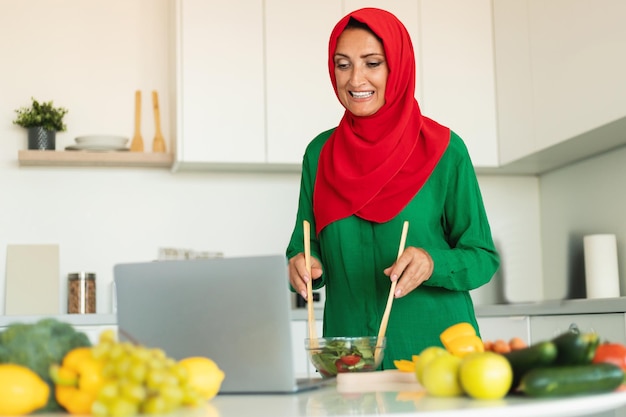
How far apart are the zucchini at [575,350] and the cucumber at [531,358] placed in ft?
0.04

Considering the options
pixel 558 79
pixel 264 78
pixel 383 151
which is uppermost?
pixel 264 78

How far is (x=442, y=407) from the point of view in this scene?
1080 millimetres

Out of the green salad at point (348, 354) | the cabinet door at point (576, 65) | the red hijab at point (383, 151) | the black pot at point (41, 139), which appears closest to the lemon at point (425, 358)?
the green salad at point (348, 354)

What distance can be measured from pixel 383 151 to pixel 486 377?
1149 millimetres

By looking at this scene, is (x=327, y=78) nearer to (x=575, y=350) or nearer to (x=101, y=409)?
(x=575, y=350)

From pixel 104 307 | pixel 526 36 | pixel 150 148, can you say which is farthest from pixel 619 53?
pixel 104 307

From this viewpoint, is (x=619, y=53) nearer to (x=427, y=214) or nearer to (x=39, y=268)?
(x=427, y=214)

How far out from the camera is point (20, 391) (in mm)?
1090

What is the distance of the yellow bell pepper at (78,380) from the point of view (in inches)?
42.7

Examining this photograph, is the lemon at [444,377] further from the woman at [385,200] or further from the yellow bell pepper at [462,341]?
the woman at [385,200]

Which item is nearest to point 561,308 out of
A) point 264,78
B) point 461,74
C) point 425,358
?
point 461,74

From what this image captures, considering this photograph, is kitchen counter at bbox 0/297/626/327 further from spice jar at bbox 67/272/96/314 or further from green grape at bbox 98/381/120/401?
green grape at bbox 98/381/120/401

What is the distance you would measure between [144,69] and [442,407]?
322cm

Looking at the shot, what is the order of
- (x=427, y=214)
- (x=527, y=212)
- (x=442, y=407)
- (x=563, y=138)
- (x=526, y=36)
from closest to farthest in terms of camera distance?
(x=442, y=407)
(x=427, y=214)
(x=563, y=138)
(x=526, y=36)
(x=527, y=212)
